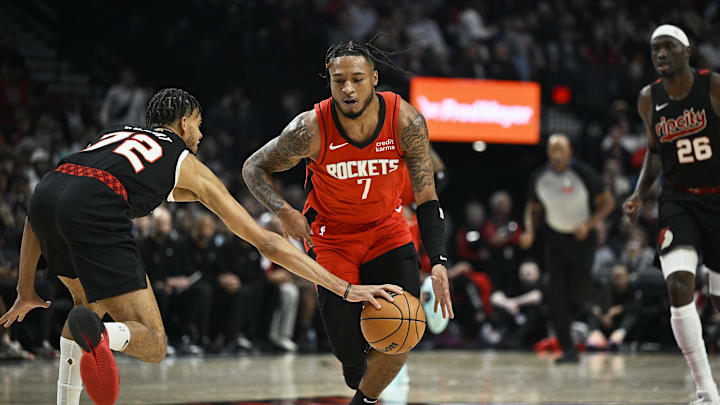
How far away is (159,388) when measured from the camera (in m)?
7.42

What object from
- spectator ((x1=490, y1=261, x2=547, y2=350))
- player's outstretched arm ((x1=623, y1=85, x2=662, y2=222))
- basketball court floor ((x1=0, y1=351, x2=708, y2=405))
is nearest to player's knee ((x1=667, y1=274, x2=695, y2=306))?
player's outstretched arm ((x1=623, y1=85, x2=662, y2=222))

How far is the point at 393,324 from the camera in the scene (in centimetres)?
471

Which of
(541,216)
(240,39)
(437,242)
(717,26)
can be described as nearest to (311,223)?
(437,242)

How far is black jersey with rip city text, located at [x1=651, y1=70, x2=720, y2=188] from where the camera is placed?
595cm

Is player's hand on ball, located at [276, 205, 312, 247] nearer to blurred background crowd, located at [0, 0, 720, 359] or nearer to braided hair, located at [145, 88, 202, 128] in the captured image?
braided hair, located at [145, 88, 202, 128]

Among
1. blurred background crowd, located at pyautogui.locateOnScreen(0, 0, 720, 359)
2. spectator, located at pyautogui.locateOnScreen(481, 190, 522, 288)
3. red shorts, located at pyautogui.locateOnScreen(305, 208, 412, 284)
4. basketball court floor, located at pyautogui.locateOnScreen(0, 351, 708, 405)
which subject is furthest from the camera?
spectator, located at pyautogui.locateOnScreen(481, 190, 522, 288)

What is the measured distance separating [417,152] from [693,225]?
1.99 m

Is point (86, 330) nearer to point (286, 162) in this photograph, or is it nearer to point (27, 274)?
point (27, 274)

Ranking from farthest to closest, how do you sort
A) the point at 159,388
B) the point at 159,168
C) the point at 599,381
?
1. the point at 599,381
2. the point at 159,388
3. the point at 159,168

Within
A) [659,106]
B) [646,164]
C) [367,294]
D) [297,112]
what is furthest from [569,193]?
[367,294]

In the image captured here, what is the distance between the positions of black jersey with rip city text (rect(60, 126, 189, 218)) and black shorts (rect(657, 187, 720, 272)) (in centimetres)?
313

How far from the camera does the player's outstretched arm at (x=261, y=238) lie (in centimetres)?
429

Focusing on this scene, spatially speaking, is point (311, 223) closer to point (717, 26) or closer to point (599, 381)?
point (599, 381)

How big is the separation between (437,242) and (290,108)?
31.4ft
